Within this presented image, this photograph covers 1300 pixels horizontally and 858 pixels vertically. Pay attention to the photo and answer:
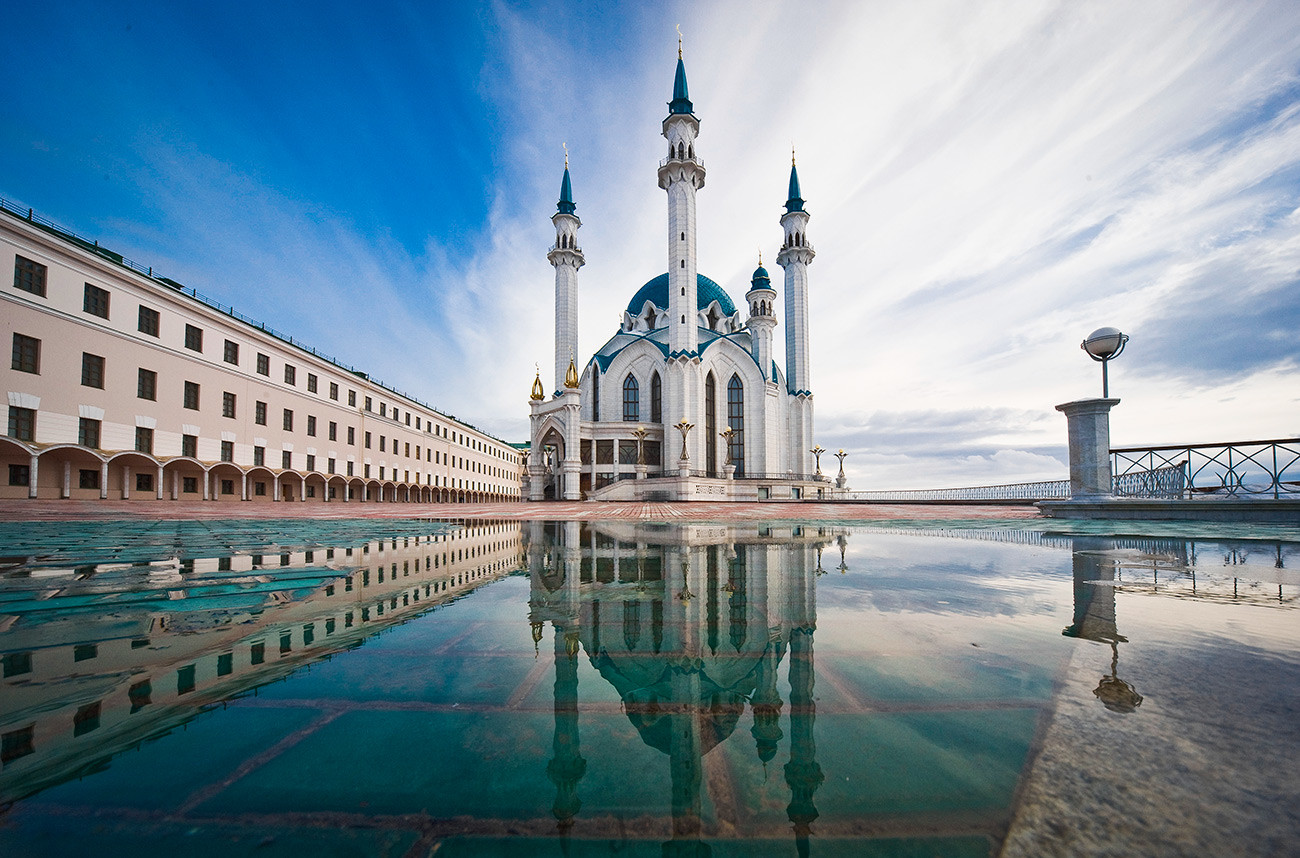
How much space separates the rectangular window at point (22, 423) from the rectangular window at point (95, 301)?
15.8ft

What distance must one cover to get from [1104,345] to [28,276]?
34.7 meters

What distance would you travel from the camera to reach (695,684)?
191 cm

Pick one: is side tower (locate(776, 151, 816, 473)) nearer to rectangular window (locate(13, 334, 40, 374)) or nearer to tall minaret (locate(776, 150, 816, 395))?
tall minaret (locate(776, 150, 816, 395))

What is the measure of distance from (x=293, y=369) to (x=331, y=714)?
1563 inches

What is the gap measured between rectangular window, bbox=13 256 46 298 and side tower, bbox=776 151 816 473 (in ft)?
147

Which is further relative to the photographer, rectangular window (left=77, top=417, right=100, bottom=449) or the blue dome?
the blue dome

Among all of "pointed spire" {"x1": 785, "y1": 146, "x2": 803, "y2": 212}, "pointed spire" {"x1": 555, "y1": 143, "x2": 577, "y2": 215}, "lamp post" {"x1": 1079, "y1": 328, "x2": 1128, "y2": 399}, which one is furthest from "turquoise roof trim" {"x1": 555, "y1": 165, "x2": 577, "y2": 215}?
"lamp post" {"x1": 1079, "y1": 328, "x2": 1128, "y2": 399}

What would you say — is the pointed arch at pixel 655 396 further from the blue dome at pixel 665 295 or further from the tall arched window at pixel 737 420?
the blue dome at pixel 665 295

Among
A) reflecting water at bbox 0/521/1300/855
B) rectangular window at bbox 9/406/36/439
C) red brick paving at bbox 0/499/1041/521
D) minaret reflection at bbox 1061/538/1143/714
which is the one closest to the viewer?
reflecting water at bbox 0/521/1300/855

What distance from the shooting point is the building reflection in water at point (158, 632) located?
1470 millimetres

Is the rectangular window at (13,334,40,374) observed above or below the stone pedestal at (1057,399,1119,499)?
above

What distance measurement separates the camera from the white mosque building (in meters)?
39.5

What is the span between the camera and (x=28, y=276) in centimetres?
1998

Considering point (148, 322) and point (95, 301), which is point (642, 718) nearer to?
point (95, 301)
